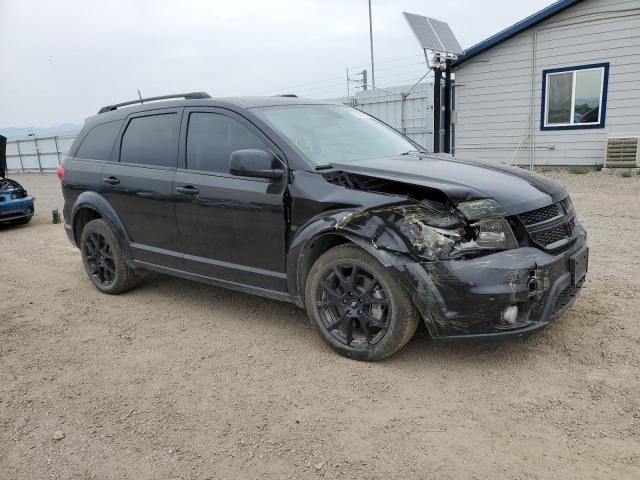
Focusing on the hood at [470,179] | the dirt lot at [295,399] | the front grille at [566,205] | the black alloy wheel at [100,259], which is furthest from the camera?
the black alloy wheel at [100,259]

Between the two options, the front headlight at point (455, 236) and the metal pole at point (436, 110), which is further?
the metal pole at point (436, 110)

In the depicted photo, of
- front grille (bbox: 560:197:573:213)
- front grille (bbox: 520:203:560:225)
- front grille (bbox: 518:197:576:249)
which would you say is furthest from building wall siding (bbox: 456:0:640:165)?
front grille (bbox: 520:203:560:225)

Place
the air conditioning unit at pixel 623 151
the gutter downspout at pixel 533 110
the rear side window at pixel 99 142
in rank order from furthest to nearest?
the gutter downspout at pixel 533 110
the air conditioning unit at pixel 623 151
the rear side window at pixel 99 142

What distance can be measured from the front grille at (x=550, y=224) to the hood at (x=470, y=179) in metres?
0.05

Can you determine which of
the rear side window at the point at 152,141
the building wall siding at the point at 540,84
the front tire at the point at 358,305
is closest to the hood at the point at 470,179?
the front tire at the point at 358,305

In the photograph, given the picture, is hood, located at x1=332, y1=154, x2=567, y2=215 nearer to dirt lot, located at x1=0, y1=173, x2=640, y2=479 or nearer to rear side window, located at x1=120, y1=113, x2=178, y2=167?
dirt lot, located at x1=0, y1=173, x2=640, y2=479

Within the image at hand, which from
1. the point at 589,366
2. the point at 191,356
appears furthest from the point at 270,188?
the point at 589,366

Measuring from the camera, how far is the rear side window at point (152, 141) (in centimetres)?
462

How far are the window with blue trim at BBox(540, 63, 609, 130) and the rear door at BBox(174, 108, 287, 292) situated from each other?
1121 centimetres

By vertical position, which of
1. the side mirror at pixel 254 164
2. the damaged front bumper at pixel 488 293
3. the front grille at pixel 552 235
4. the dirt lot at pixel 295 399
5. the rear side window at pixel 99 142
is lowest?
the dirt lot at pixel 295 399

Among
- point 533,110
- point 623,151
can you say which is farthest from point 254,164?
point 533,110

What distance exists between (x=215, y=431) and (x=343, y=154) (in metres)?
2.20

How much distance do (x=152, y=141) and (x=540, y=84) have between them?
11.3 metres

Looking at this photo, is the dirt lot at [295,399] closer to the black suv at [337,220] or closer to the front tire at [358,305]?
the front tire at [358,305]
